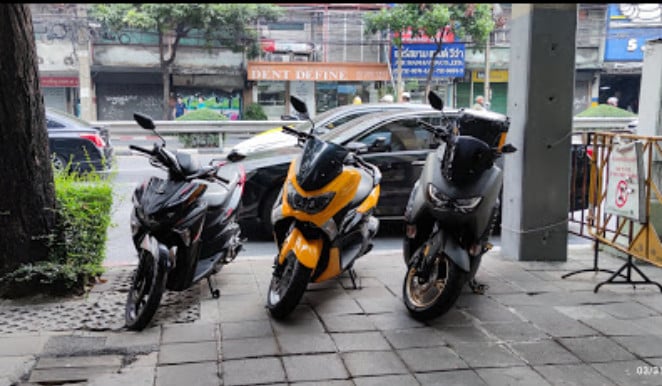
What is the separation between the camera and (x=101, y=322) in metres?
4.09

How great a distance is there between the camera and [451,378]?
3.32 meters

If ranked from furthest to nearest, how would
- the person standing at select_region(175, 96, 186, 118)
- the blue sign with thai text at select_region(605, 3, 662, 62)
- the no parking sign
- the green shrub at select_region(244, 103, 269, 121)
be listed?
the person standing at select_region(175, 96, 186, 118)
the blue sign with thai text at select_region(605, 3, 662, 62)
the green shrub at select_region(244, 103, 269, 121)
the no parking sign

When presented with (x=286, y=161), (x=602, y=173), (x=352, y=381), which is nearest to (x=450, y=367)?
(x=352, y=381)

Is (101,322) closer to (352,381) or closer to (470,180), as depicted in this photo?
(352,381)

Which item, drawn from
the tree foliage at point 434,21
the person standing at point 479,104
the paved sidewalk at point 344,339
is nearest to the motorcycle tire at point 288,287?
the paved sidewalk at point 344,339

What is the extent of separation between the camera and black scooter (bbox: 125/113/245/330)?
157 inches

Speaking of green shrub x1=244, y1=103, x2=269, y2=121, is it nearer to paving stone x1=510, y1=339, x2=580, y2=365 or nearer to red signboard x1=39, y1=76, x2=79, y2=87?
red signboard x1=39, y1=76, x2=79, y2=87

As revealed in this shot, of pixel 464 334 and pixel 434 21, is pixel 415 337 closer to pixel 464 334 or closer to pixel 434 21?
pixel 464 334

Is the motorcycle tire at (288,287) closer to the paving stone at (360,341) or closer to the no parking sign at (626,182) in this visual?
the paving stone at (360,341)

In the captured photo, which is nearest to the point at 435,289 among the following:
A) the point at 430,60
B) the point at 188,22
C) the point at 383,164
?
the point at 383,164

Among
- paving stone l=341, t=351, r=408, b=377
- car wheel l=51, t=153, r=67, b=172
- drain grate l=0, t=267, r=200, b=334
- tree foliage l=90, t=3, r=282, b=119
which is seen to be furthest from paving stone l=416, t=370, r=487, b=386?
tree foliage l=90, t=3, r=282, b=119

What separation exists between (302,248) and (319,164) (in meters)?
0.59

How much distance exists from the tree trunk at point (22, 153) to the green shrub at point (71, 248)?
0.27ft

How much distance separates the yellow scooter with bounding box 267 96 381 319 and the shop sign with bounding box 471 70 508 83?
897 inches
